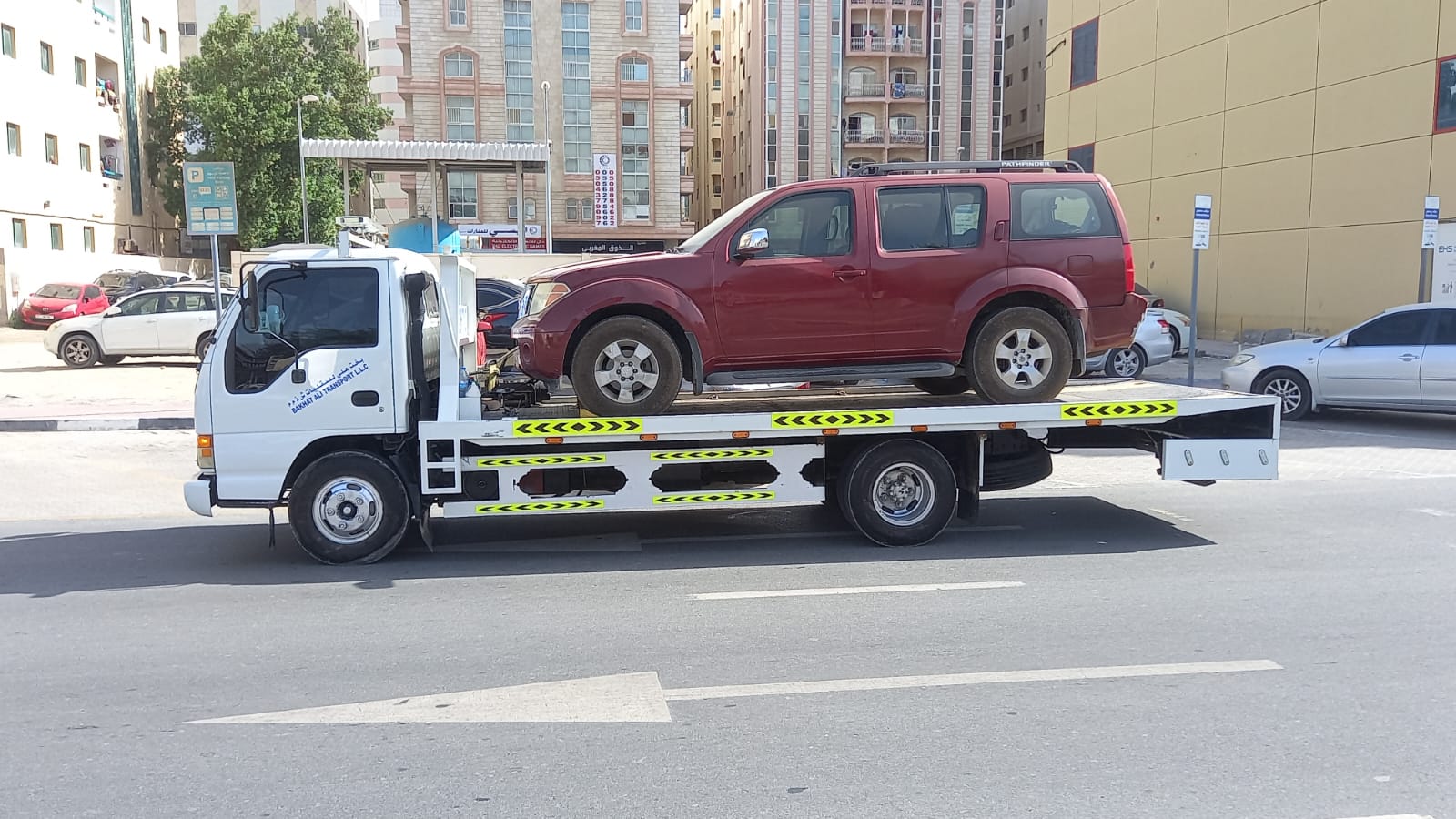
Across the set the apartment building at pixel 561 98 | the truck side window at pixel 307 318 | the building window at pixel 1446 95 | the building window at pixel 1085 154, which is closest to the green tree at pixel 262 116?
the apartment building at pixel 561 98

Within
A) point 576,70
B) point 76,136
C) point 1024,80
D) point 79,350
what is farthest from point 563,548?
point 1024,80

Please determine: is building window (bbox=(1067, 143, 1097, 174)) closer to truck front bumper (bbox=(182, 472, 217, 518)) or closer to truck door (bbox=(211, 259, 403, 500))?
truck door (bbox=(211, 259, 403, 500))

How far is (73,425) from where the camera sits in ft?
47.8

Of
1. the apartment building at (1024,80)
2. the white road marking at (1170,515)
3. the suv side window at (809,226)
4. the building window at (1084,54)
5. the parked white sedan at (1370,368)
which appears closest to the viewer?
the suv side window at (809,226)

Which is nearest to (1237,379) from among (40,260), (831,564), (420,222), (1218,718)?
(831,564)

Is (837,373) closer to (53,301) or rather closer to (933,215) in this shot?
(933,215)

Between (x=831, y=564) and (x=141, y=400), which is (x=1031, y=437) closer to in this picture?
(x=831, y=564)

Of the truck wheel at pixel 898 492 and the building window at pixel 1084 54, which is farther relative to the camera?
the building window at pixel 1084 54

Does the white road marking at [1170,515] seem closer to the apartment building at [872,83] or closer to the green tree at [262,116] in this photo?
the green tree at [262,116]

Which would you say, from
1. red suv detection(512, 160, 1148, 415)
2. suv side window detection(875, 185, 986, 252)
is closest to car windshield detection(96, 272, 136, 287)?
red suv detection(512, 160, 1148, 415)

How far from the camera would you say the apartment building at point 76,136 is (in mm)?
38281

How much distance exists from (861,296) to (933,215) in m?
0.80

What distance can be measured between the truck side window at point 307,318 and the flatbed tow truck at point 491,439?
0.01 meters

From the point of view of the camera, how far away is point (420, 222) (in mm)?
20766
